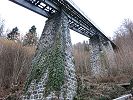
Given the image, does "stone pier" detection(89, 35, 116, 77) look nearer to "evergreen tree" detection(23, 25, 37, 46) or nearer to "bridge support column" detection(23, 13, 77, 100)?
"bridge support column" detection(23, 13, 77, 100)

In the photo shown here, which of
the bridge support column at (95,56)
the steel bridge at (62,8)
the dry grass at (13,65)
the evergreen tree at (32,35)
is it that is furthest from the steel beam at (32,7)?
the evergreen tree at (32,35)

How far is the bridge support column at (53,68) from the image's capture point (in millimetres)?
8133

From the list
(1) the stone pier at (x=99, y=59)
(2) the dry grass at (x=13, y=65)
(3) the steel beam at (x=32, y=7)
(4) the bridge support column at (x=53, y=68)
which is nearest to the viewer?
(4) the bridge support column at (x=53, y=68)

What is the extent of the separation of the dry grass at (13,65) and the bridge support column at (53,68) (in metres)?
4.55

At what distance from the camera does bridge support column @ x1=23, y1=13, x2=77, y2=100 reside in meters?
8.13

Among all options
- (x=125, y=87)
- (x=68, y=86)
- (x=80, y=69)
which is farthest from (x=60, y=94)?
(x=80, y=69)

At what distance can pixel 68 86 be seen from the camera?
8.77 metres

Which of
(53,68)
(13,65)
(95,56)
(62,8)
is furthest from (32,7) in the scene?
(95,56)

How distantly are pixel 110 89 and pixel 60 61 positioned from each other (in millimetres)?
3930

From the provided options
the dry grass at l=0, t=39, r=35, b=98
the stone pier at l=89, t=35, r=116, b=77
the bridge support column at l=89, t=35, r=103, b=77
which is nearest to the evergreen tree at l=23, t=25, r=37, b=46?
the dry grass at l=0, t=39, r=35, b=98

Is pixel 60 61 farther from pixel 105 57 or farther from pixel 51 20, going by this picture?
pixel 105 57

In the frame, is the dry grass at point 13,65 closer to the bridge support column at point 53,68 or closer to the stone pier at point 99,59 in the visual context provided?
the bridge support column at point 53,68

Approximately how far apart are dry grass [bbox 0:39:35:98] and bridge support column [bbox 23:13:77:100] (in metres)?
4.55

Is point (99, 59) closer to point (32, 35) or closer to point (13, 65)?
point (13, 65)
